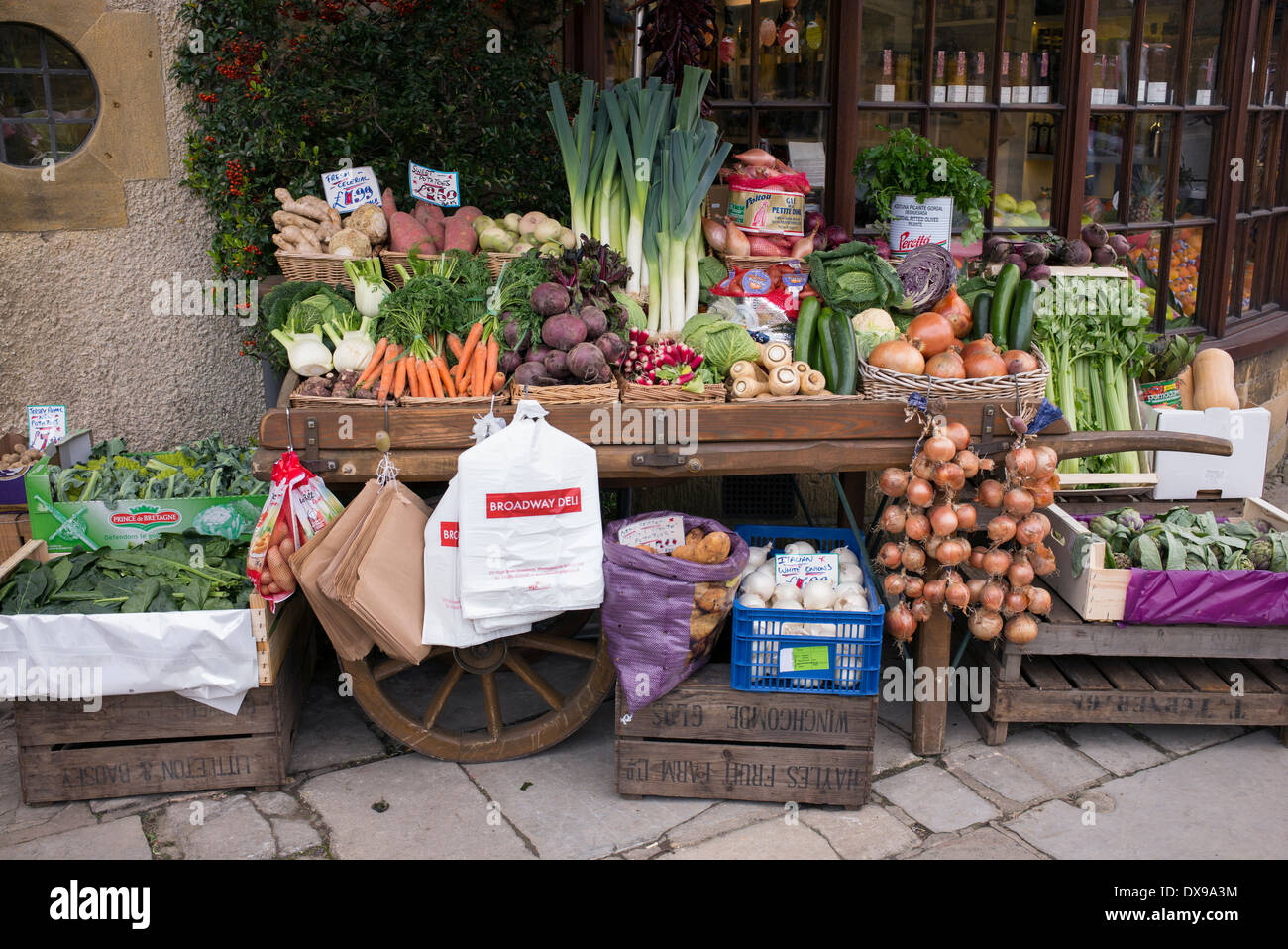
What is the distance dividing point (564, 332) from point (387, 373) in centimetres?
64

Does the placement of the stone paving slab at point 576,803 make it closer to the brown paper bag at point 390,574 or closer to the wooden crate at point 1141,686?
the brown paper bag at point 390,574

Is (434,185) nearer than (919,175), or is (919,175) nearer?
(434,185)

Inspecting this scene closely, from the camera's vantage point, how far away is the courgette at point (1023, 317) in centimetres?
437

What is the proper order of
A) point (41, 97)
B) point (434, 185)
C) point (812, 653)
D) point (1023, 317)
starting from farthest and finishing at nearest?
1. point (41, 97)
2. point (434, 185)
3. point (1023, 317)
4. point (812, 653)

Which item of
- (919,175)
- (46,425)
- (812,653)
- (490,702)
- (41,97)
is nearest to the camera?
(812,653)

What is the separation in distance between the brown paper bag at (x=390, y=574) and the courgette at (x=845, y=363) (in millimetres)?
1595

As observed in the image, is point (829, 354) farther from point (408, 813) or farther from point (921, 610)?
point (408, 813)

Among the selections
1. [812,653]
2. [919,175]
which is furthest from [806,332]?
[919,175]

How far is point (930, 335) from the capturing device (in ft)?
13.1

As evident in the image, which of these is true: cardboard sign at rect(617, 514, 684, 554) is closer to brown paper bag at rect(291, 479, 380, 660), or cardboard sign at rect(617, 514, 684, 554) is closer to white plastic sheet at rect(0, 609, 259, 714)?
brown paper bag at rect(291, 479, 380, 660)

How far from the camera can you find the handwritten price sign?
475cm

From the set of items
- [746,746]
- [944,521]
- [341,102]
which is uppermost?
[341,102]

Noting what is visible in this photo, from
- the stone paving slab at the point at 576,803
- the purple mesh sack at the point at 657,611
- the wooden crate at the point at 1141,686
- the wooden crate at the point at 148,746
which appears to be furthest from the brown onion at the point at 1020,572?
the wooden crate at the point at 148,746
